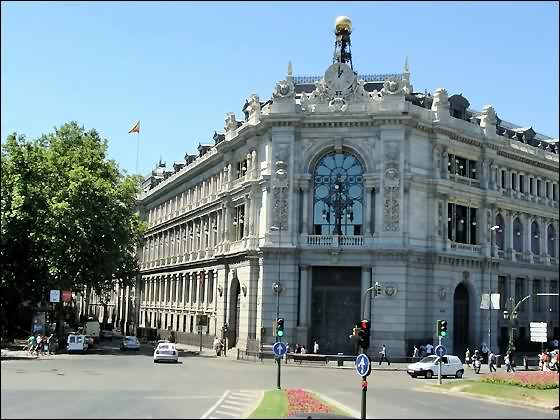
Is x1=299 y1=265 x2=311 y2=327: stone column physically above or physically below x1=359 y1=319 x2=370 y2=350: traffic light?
above

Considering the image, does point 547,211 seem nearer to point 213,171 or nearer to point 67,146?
point 213,171

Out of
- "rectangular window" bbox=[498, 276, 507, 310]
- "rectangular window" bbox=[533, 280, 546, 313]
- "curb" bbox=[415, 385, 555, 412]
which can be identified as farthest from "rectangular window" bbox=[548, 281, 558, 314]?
"curb" bbox=[415, 385, 555, 412]

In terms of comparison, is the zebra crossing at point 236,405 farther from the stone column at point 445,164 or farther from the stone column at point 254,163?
the stone column at point 445,164

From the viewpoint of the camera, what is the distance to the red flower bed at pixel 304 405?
2642cm

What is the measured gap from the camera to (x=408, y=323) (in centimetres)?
6262

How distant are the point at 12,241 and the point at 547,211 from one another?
5604 centimetres

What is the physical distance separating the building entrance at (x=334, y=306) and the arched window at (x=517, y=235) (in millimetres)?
22702

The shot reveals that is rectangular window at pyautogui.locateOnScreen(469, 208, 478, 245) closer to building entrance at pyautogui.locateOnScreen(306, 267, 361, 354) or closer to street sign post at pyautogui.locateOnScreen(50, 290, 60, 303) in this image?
building entrance at pyautogui.locateOnScreen(306, 267, 361, 354)

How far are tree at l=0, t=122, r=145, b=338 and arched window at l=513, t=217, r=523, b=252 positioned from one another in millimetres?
39747

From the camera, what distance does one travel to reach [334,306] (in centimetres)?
6394

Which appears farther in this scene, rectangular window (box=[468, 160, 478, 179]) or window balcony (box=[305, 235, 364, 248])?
rectangular window (box=[468, 160, 478, 179])

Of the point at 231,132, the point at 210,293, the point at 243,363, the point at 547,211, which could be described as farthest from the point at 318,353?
the point at 547,211

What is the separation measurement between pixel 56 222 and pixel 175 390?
33080 mm

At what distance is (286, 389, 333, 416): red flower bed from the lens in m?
26.4
